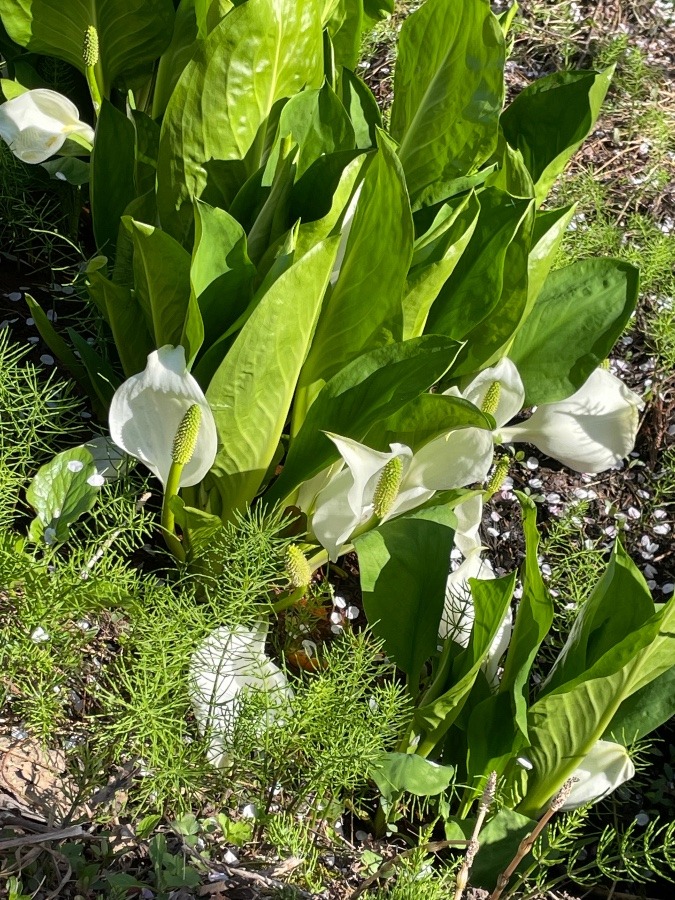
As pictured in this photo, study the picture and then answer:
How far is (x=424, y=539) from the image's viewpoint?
115 centimetres

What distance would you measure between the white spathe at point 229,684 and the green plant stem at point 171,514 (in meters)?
0.13

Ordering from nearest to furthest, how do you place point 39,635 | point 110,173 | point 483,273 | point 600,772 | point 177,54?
point 39,635, point 600,772, point 483,273, point 110,173, point 177,54

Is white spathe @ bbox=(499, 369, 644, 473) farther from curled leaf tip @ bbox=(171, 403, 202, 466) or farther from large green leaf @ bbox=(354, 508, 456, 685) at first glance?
curled leaf tip @ bbox=(171, 403, 202, 466)

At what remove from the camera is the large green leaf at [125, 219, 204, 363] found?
3.36 ft

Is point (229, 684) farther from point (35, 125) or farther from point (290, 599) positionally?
point (35, 125)

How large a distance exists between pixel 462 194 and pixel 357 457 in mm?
430

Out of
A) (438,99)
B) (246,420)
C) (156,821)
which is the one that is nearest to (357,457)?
(246,420)

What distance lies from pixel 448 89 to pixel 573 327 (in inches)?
15.2

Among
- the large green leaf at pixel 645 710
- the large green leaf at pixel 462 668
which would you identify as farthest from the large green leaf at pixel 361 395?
the large green leaf at pixel 645 710

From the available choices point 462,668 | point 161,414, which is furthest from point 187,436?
point 462,668

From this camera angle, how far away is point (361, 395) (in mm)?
1104

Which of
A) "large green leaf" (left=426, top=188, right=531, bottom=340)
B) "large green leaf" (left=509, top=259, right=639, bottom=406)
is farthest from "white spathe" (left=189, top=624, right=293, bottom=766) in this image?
"large green leaf" (left=509, top=259, right=639, bottom=406)

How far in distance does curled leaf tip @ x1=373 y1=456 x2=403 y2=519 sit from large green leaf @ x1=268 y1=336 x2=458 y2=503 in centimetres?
5

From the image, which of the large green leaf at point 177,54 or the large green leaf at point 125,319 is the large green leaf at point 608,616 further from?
the large green leaf at point 177,54
